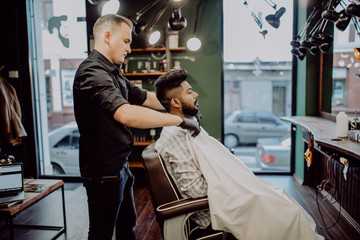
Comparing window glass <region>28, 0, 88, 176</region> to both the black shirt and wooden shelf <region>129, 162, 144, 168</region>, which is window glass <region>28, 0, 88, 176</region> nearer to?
wooden shelf <region>129, 162, 144, 168</region>

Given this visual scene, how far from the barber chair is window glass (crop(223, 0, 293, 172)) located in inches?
108

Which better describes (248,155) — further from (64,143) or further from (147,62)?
(64,143)

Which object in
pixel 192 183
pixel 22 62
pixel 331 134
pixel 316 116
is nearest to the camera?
pixel 192 183

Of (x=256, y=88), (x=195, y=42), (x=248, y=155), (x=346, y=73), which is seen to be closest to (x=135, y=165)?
(x=248, y=155)

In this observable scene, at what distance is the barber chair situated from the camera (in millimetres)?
1341

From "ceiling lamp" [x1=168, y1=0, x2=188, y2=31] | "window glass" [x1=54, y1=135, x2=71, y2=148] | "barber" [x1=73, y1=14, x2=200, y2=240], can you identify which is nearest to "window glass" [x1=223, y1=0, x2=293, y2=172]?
"ceiling lamp" [x1=168, y1=0, x2=188, y2=31]

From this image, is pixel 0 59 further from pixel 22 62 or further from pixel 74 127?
pixel 74 127

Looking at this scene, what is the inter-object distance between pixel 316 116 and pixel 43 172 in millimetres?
4051

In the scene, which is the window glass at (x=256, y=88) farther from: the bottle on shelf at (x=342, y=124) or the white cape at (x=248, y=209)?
the white cape at (x=248, y=209)

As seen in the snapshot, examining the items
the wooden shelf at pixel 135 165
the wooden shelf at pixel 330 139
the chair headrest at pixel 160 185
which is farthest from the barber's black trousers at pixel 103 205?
the wooden shelf at pixel 135 165

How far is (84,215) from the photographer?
298 cm

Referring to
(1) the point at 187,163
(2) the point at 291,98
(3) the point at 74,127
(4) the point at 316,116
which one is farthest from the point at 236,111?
(1) the point at 187,163

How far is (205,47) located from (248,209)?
2.92m

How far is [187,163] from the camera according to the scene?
1.48m
